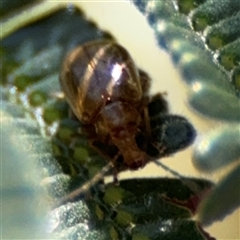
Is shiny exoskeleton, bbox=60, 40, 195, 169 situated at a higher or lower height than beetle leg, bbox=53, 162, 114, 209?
higher

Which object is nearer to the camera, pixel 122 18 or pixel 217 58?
pixel 217 58

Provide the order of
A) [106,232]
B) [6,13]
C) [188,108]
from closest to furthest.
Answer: [106,232] → [188,108] → [6,13]

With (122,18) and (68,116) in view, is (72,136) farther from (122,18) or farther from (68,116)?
(122,18)

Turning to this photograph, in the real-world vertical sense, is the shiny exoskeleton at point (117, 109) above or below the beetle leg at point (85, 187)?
above

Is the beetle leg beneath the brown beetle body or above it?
beneath

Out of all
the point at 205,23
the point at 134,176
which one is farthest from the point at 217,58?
the point at 134,176

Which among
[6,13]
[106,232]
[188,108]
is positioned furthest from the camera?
[6,13]
